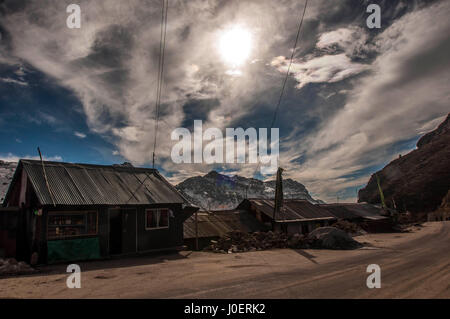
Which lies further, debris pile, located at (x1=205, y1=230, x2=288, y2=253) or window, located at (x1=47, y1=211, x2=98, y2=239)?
debris pile, located at (x1=205, y1=230, x2=288, y2=253)

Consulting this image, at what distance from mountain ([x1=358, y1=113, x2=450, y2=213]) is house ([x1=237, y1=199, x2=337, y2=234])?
68703 mm

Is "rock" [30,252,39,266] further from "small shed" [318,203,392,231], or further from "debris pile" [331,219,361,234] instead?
"small shed" [318,203,392,231]

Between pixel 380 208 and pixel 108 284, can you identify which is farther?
pixel 380 208

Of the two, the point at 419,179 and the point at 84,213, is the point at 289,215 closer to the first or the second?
the point at 84,213

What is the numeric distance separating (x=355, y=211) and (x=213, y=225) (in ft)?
113

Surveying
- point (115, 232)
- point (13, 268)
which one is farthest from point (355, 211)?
point (13, 268)

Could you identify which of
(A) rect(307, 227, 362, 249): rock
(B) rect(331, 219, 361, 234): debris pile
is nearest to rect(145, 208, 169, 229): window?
(A) rect(307, 227, 362, 249): rock

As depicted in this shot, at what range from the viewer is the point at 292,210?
35938 mm

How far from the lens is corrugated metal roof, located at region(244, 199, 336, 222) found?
107ft
